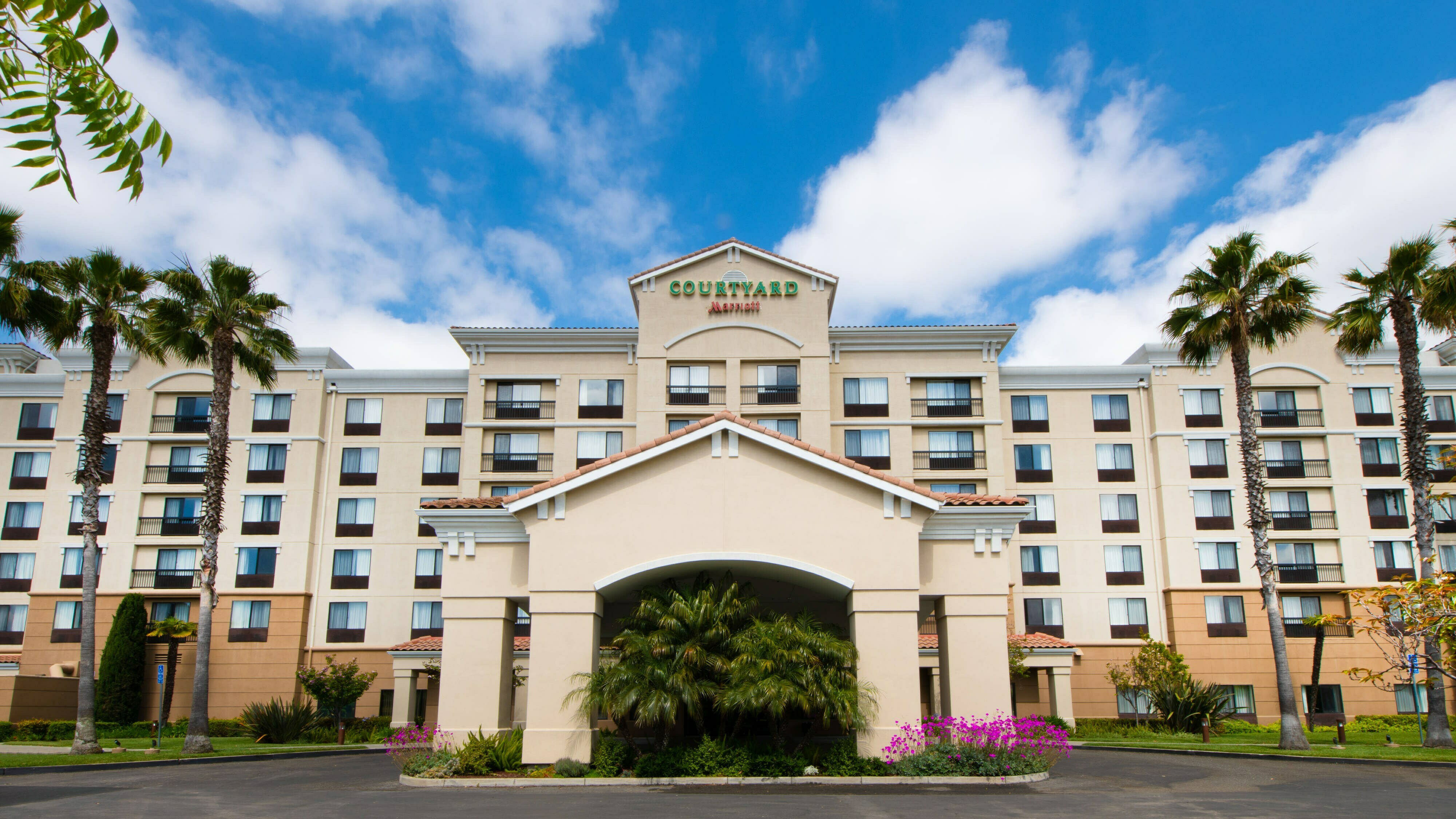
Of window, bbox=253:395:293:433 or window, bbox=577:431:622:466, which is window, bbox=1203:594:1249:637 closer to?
window, bbox=577:431:622:466

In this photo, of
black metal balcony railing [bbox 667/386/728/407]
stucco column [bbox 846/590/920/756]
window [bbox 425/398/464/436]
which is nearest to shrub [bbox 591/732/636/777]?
stucco column [bbox 846/590/920/756]

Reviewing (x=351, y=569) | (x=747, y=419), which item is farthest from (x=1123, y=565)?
(x=351, y=569)

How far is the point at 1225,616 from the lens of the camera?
152 ft

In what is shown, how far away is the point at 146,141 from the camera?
421 cm

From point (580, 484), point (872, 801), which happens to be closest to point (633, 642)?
point (580, 484)

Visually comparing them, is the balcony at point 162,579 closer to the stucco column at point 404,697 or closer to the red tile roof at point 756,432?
the stucco column at point 404,697

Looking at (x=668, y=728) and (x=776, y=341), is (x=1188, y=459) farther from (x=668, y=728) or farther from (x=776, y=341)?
(x=668, y=728)

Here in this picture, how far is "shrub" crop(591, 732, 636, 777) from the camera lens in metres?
19.8

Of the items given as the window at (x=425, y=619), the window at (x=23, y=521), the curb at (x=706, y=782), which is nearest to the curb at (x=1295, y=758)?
the curb at (x=706, y=782)

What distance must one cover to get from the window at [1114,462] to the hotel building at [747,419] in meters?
0.09

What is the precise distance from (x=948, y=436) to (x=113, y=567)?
4113 centimetres

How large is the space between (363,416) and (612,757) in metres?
35.2

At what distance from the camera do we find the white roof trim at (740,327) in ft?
154

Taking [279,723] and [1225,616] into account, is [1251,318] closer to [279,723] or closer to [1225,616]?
[1225,616]
